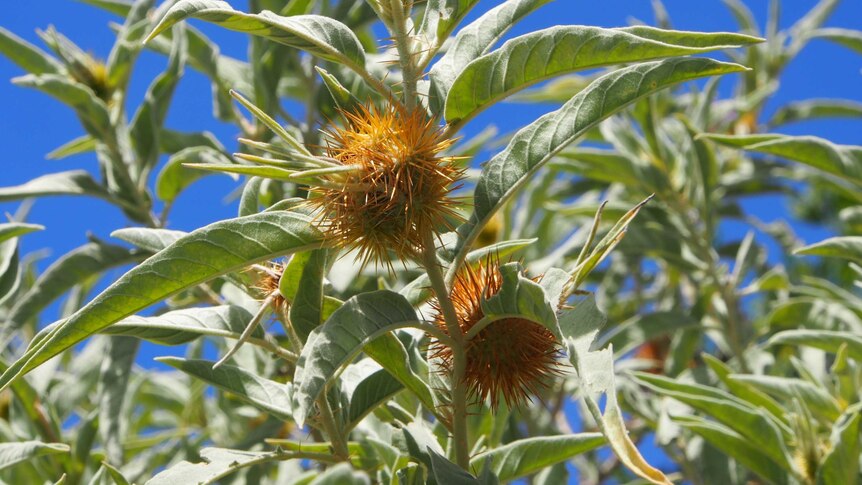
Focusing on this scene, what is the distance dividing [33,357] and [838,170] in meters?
1.78

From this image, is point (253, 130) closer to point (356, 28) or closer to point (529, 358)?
point (356, 28)

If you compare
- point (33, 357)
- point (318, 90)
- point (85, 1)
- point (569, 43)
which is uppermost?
point (85, 1)

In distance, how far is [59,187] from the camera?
9.34 feet

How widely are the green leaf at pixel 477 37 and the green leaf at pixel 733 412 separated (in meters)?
0.93

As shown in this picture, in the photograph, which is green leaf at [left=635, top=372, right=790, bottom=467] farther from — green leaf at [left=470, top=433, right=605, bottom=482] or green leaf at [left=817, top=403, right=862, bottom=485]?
green leaf at [left=470, top=433, right=605, bottom=482]

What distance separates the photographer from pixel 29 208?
3.69 metres

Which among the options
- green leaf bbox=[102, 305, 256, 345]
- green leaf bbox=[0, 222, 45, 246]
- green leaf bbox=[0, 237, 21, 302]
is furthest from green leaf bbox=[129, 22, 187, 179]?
green leaf bbox=[102, 305, 256, 345]

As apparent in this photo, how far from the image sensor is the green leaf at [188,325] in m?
1.61

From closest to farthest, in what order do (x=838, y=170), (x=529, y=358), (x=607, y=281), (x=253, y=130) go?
1. (x=529, y=358)
2. (x=838, y=170)
3. (x=253, y=130)
4. (x=607, y=281)

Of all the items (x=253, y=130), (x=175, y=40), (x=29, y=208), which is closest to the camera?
(x=175, y=40)

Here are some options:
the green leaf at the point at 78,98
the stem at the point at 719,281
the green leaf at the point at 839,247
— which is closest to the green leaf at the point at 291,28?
the green leaf at the point at 839,247

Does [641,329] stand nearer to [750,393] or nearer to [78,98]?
[750,393]

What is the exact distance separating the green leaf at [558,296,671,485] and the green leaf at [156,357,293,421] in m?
0.66

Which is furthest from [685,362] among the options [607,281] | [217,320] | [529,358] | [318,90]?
[217,320]
